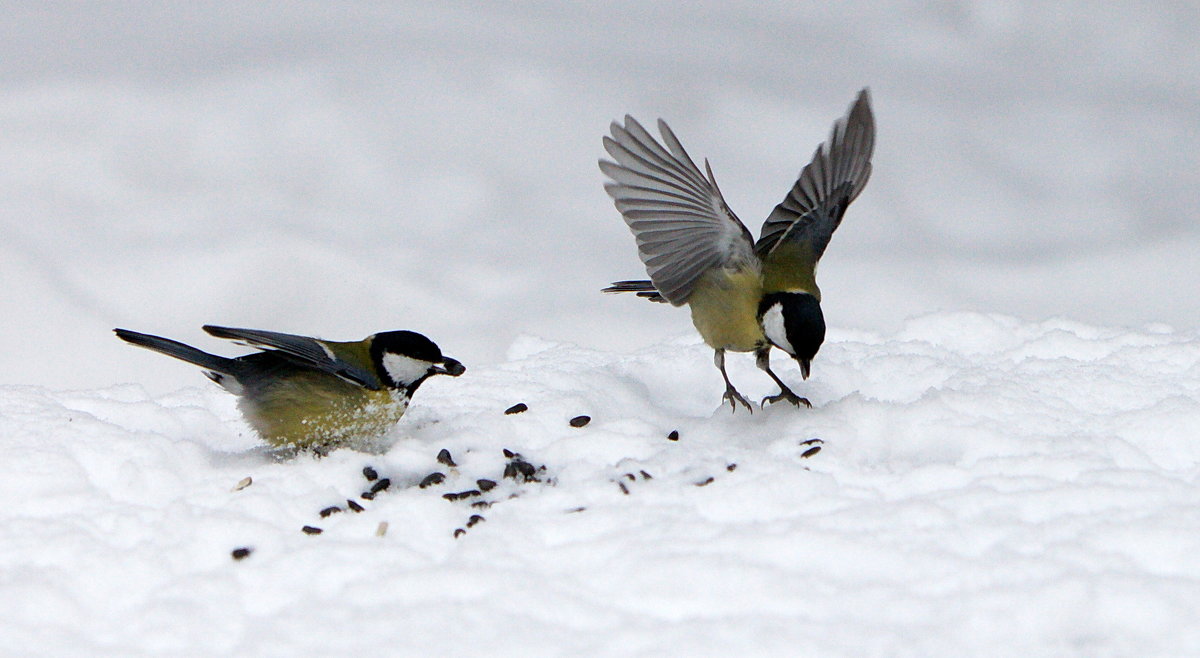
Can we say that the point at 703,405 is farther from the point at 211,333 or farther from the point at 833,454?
the point at 211,333

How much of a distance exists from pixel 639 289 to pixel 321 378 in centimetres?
126

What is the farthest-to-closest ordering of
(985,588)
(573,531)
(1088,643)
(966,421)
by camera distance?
(966,421) → (573,531) → (985,588) → (1088,643)

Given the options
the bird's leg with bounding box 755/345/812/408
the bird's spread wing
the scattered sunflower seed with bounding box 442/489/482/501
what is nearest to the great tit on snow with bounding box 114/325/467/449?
the bird's spread wing

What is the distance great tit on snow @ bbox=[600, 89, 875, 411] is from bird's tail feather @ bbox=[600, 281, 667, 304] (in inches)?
11.7

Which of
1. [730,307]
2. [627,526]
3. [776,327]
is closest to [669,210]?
[730,307]

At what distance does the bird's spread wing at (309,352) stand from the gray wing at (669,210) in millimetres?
916

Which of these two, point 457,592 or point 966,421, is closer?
point 457,592

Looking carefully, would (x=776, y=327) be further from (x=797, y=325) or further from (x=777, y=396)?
(x=777, y=396)

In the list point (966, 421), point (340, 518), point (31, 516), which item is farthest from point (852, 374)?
point (31, 516)

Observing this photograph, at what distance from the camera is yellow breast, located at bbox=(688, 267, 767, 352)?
11.4 ft

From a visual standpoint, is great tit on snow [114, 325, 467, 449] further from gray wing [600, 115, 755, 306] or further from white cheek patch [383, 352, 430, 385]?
gray wing [600, 115, 755, 306]

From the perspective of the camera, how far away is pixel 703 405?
3.99 metres

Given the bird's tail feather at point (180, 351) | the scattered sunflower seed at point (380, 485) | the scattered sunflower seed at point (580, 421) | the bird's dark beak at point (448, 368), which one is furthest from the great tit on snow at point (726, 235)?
the bird's tail feather at point (180, 351)

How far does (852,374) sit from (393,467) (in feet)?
5.40
